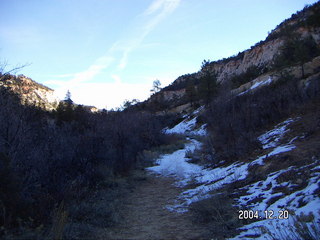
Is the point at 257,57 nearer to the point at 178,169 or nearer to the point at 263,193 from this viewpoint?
the point at 178,169

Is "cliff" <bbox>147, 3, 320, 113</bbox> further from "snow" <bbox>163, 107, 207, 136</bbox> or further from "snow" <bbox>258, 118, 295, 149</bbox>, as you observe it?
"snow" <bbox>163, 107, 207, 136</bbox>

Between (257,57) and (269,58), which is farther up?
(257,57)

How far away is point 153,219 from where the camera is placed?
5609mm

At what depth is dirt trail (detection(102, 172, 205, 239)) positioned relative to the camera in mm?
4629

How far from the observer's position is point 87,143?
909 centimetres

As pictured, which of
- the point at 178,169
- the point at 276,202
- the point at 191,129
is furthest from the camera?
the point at 191,129

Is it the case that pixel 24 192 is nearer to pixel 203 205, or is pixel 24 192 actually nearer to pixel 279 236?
pixel 203 205

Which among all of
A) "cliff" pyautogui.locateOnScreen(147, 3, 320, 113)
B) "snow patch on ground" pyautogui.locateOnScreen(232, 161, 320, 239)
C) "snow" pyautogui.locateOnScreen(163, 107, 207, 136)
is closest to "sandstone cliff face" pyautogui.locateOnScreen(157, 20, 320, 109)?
"cliff" pyautogui.locateOnScreen(147, 3, 320, 113)

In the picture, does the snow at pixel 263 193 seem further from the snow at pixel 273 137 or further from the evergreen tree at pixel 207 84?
the evergreen tree at pixel 207 84

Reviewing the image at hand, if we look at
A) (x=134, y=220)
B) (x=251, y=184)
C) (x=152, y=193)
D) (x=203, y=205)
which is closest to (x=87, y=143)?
(x=152, y=193)

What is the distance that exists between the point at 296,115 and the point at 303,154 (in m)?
6.14

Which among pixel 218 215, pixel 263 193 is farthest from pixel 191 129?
pixel 218 215

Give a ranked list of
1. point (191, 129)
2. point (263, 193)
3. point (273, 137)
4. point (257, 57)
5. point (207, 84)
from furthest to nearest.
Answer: point (257, 57), point (207, 84), point (191, 129), point (273, 137), point (263, 193)

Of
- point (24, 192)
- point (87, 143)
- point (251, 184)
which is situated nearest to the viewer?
point (24, 192)
